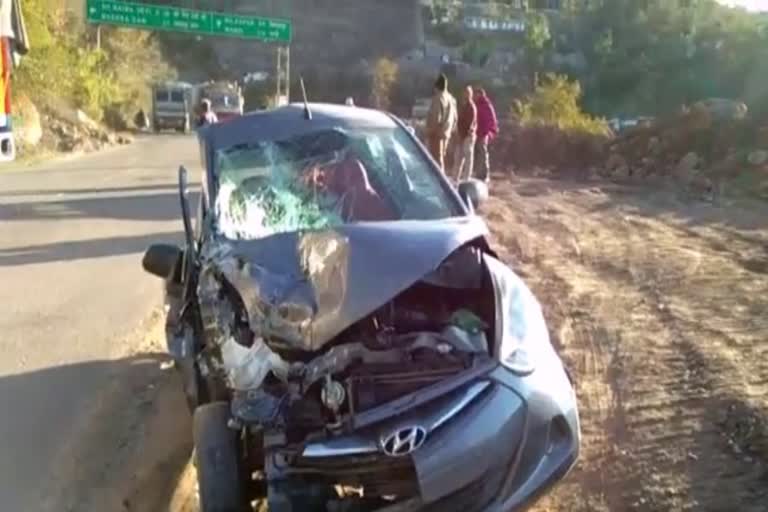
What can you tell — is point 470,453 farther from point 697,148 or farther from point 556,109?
point 556,109

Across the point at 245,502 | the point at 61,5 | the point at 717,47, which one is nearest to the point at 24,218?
the point at 245,502

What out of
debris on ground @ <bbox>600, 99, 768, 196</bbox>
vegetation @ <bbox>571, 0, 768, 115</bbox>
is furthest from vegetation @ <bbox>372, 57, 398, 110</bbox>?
debris on ground @ <bbox>600, 99, 768, 196</bbox>

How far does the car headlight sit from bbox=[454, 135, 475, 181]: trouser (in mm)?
12165

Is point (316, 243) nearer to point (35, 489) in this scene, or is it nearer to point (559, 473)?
point (559, 473)

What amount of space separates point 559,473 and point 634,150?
22118mm

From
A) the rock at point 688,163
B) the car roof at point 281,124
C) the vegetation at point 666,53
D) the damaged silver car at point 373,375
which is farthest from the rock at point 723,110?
the vegetation at point 666,53

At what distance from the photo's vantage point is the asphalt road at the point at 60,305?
5824 millimetres

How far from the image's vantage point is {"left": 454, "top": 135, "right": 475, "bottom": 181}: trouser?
54.6 ft

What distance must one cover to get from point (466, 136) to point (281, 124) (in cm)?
1079

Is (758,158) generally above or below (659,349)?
below

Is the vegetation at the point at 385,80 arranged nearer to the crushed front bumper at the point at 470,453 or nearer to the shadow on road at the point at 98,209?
the shadow on road at the point at 98,209

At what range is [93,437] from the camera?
19.7ft

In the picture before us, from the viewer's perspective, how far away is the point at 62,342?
807 centimetres

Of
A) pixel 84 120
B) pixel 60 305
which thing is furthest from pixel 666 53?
pixel 60 305
